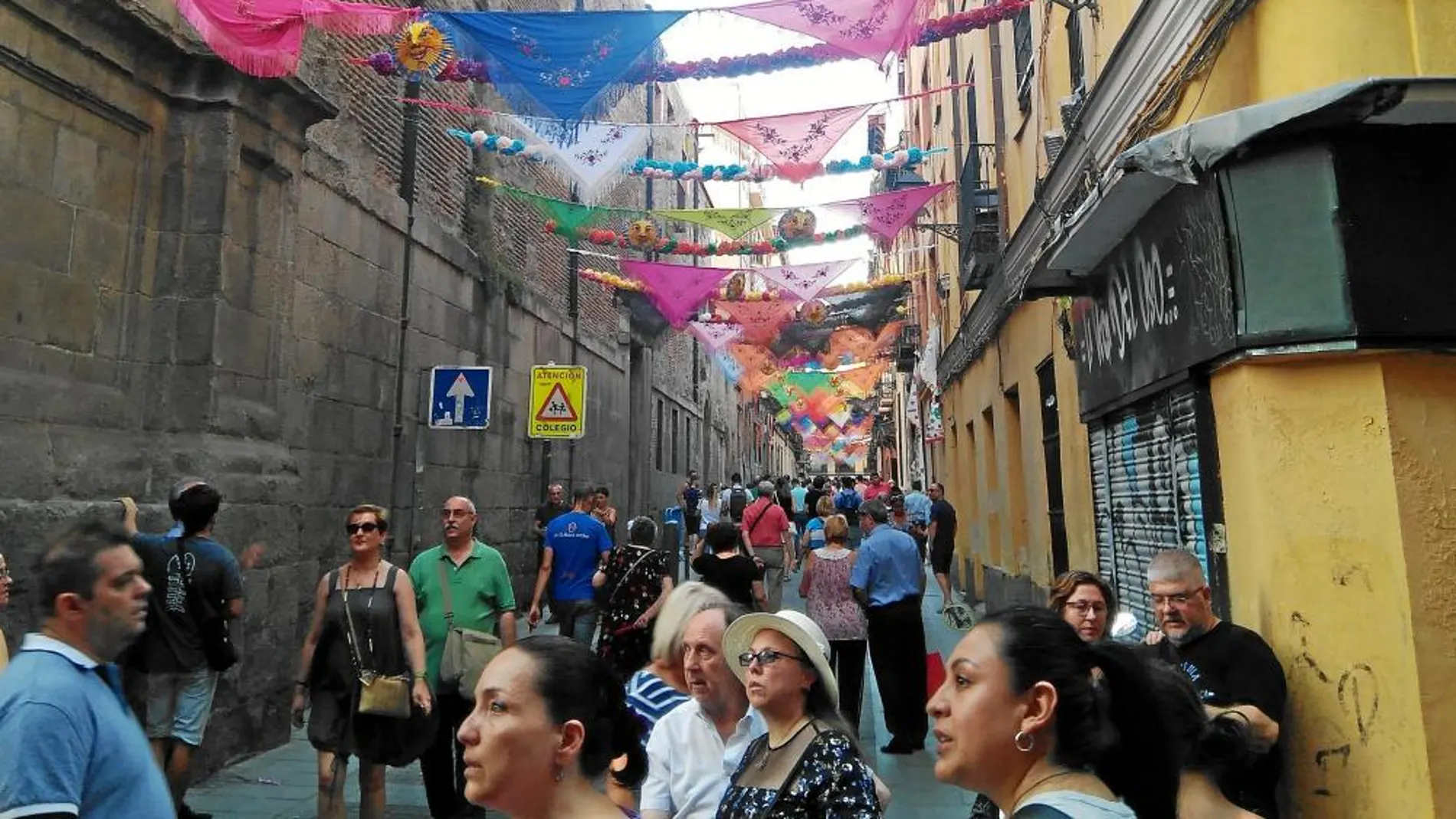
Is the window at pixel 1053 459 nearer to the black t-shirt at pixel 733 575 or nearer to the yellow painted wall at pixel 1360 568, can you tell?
the black t-shirt at pixel 733 575

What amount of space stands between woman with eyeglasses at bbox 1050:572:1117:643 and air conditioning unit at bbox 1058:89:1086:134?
14.5ft

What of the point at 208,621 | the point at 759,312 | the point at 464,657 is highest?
the point at 759,312

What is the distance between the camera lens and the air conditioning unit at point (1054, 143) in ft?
25.3

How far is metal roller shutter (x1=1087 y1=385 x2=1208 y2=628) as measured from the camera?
5145 mm

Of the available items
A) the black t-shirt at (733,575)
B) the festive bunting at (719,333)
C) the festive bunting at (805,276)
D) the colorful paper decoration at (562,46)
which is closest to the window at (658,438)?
the festive bunting at (719,333)

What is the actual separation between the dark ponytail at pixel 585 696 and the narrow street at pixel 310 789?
3.12 metres

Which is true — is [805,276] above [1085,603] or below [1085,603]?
above

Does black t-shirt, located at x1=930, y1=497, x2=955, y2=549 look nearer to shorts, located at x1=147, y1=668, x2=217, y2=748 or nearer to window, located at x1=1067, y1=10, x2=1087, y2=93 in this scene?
window, located at x1=1067, y1=10, x2=1087, y2=93

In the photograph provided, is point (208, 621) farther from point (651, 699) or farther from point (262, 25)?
point (262, 25)

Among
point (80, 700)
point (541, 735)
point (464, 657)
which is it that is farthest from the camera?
point (464, 657)

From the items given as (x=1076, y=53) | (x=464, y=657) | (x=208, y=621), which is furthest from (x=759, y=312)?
(x=208, y=621)

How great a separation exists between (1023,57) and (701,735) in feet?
30.8

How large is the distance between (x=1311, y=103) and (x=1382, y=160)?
579 mm

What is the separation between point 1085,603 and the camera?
12.6 feet
